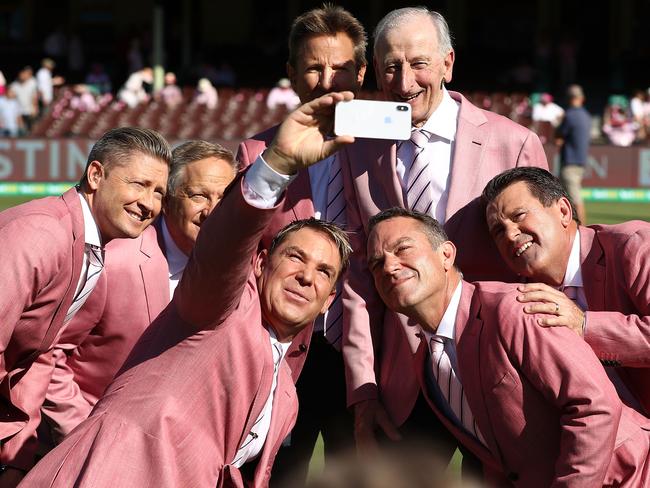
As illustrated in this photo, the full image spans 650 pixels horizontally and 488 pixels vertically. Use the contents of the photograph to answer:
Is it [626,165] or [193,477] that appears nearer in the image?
[193,477]

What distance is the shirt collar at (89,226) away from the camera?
11.6 feet

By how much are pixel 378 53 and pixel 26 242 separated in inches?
55.0

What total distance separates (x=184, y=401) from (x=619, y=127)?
65.2 ft

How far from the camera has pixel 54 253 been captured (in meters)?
3.30

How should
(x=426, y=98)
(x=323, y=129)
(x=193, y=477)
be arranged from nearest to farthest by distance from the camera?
(x=323, y=129) → (x=193, y=477) → (x=426, y=98)

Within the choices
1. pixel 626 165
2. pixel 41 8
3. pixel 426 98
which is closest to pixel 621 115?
pixel 626 165

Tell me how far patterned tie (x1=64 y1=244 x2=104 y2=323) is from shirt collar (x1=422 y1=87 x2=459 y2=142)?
1.21 meters

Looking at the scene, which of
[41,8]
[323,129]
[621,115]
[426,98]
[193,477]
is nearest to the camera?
[323,129]

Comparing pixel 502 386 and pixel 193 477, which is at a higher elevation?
pixel 502 386

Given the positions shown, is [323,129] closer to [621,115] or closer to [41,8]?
[621,115]

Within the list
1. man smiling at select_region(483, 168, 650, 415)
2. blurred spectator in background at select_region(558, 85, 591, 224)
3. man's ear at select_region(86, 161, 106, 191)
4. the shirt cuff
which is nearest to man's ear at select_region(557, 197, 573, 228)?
man smiling at select_region(483, 168, 650, 415)

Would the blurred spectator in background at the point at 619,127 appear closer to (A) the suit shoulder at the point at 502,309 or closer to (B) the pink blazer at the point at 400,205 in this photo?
(B) the pink blazer at the point at 400,205

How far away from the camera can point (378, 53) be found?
3.89m

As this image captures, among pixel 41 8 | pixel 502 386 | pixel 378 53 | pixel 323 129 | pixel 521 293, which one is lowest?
pixel 502 386
